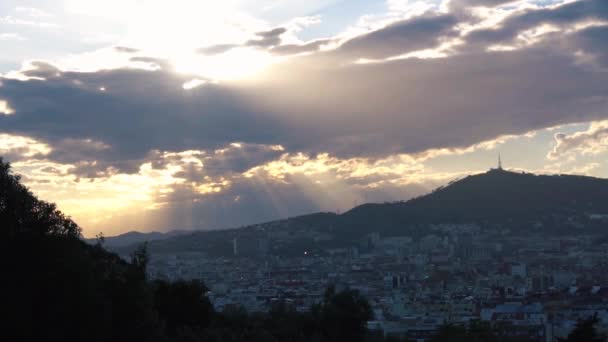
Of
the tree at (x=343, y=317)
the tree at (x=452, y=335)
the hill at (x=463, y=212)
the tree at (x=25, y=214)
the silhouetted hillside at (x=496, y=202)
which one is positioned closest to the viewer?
the tree at (x=25, y=214)

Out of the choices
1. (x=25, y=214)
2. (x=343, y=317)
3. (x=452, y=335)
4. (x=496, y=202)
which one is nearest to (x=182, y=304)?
(x=343, y=317)

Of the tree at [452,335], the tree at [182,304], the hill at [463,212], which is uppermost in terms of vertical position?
the hill at [463,212]

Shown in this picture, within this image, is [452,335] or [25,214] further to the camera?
[452,335]

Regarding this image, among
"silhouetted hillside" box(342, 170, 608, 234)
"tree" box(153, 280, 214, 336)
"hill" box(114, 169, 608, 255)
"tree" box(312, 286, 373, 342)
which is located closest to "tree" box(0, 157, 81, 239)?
"tree" box(153, 280, 214, 336)

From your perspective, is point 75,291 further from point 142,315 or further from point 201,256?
point 201,256

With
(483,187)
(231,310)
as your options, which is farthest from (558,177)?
(231,310)

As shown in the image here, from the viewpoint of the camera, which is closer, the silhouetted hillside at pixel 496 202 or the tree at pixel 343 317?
the tree at pixel 343 317

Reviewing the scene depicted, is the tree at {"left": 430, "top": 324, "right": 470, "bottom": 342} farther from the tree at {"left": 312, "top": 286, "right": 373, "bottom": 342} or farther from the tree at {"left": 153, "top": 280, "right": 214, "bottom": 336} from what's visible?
the tree at {"left": 153, "top": 280, "right": 214, "bottom": 336}

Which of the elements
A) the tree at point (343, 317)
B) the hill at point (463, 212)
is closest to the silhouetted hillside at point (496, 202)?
the hill at point (463, 212)

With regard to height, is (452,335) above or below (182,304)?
below

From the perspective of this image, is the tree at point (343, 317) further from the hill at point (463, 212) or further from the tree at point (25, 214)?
the hill at point (463, 212)

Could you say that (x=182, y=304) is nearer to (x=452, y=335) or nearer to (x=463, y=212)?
(x=452, y=335)
